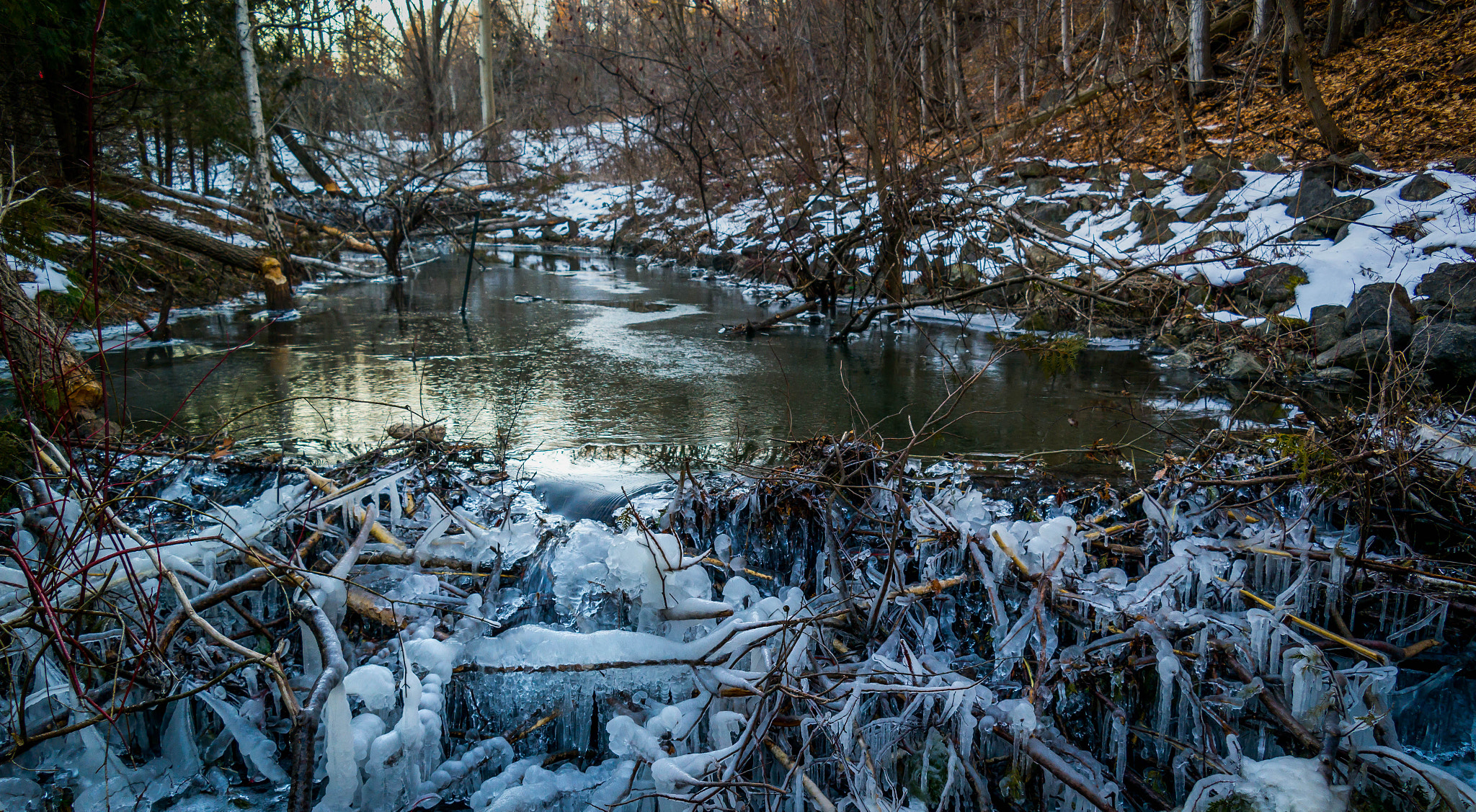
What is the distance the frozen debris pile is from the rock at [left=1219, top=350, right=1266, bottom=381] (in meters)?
3.85

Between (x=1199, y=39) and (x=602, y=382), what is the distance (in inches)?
410

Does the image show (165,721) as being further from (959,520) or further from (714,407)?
(714,407)

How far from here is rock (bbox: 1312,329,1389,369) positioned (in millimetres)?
6141

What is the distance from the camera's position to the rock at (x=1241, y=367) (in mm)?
6609

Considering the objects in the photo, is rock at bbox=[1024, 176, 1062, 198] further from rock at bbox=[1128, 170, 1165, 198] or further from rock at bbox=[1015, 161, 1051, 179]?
rock at bbox=[1128, 170, 1165, 198]

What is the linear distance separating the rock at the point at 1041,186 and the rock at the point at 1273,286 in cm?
387

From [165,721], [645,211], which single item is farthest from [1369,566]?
[645,211]

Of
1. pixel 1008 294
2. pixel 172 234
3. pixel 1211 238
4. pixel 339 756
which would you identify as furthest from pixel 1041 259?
pixel 172 234

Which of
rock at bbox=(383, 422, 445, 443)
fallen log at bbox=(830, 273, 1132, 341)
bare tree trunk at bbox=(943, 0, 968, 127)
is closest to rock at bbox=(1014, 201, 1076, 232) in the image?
bare tree trunk at bbox=(943, 0, 968, 127)

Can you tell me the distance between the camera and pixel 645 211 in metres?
20.9

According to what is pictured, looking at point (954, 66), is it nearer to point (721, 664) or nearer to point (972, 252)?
point (972, 252)

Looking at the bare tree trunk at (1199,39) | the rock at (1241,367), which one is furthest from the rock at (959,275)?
the bare tree trunk at (1199,39)

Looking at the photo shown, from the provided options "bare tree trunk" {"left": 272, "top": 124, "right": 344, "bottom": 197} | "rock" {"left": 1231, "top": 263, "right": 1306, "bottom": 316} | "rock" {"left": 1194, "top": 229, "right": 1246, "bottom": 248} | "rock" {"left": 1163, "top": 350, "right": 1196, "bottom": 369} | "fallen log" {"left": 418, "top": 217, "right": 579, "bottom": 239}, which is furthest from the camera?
"fallen log" {"left": 418, "top": 217, "right": 579, "bottom": 239}

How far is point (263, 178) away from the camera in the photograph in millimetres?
11109
